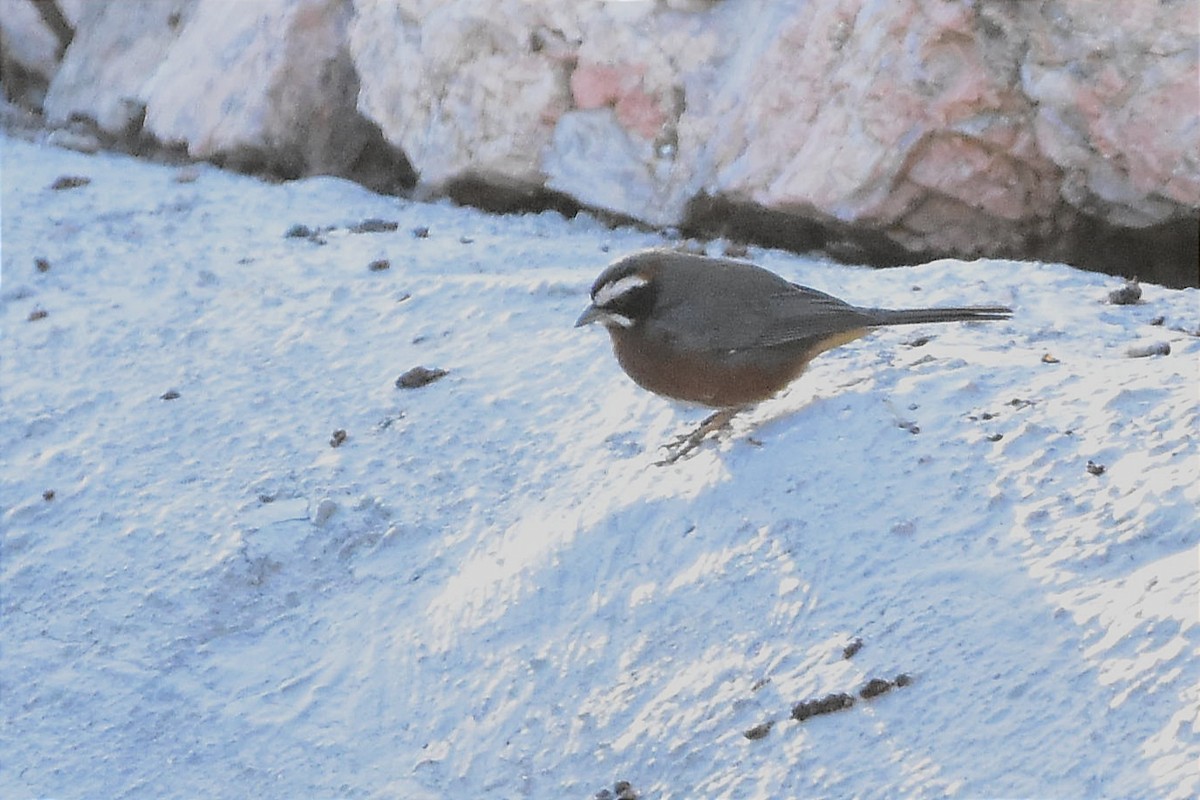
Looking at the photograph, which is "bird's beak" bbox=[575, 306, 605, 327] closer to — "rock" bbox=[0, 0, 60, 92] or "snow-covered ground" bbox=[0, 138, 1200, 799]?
"snow-covered ground" bbox=[0, 138, 1200, 799]

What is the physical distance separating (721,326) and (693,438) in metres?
0.33

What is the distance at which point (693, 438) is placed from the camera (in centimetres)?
392

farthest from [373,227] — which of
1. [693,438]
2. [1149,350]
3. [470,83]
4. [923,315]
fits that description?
[1149,350]

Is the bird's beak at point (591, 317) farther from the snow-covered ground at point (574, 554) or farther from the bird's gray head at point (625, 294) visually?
the snow-covered ground at point (574, 554)

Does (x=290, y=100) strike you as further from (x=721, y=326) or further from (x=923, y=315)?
(x=923, y=315)

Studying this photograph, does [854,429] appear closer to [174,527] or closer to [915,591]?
[915,591]

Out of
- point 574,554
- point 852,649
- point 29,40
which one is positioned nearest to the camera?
point 852,649

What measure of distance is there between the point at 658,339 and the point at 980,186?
5.65 feet

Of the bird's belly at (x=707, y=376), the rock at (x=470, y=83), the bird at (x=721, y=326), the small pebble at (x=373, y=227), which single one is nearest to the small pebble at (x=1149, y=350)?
the bird at (x=721, y=326)

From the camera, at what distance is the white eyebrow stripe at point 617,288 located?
412 cm

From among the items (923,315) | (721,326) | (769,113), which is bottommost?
(721,326)

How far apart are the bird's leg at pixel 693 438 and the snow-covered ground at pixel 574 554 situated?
2.1 inches

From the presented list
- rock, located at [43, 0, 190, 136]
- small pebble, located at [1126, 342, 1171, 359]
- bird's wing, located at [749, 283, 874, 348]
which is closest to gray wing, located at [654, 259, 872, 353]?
bird's wing, located at [749, 283, 874, 348]

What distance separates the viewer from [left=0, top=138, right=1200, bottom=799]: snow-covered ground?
9.46 ft
